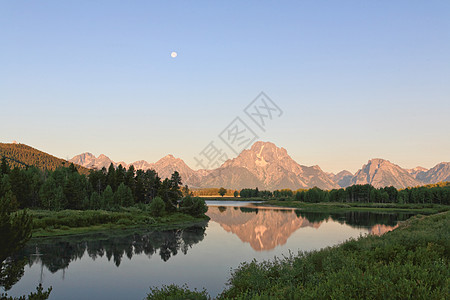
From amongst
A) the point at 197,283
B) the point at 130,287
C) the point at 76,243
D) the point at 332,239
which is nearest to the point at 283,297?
the point at 197,283

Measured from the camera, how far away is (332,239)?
7338 cm

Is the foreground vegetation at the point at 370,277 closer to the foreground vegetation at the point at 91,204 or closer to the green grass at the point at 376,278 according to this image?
the green grass at the point at 376,278

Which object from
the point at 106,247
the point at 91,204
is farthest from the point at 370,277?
the point at 91,204

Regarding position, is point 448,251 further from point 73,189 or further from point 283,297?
point 73,189

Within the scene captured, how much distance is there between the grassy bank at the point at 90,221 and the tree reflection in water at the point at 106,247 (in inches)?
222

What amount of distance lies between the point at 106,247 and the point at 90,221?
86.5 ft

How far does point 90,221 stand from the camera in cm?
8288

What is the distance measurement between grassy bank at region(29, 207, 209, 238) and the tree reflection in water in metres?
5.64

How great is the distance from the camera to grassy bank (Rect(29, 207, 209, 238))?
72438mm

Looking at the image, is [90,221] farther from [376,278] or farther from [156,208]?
[376,278]

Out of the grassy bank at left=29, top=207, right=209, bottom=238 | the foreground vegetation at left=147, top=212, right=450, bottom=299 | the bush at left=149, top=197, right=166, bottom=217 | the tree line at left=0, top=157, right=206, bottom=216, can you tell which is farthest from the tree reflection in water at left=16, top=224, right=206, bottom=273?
the tree line at left=0, top=157, right=206, bottom=216

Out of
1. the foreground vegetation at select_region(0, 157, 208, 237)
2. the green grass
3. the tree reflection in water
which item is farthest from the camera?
the foreground vegetation at select_region(0, 157, 208, 237)

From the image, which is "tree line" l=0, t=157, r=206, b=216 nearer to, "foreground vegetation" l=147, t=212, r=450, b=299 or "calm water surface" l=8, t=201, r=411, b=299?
"calm water surface" l=8, t=201, r=411, b=299

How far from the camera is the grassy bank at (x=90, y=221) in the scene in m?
72.4
